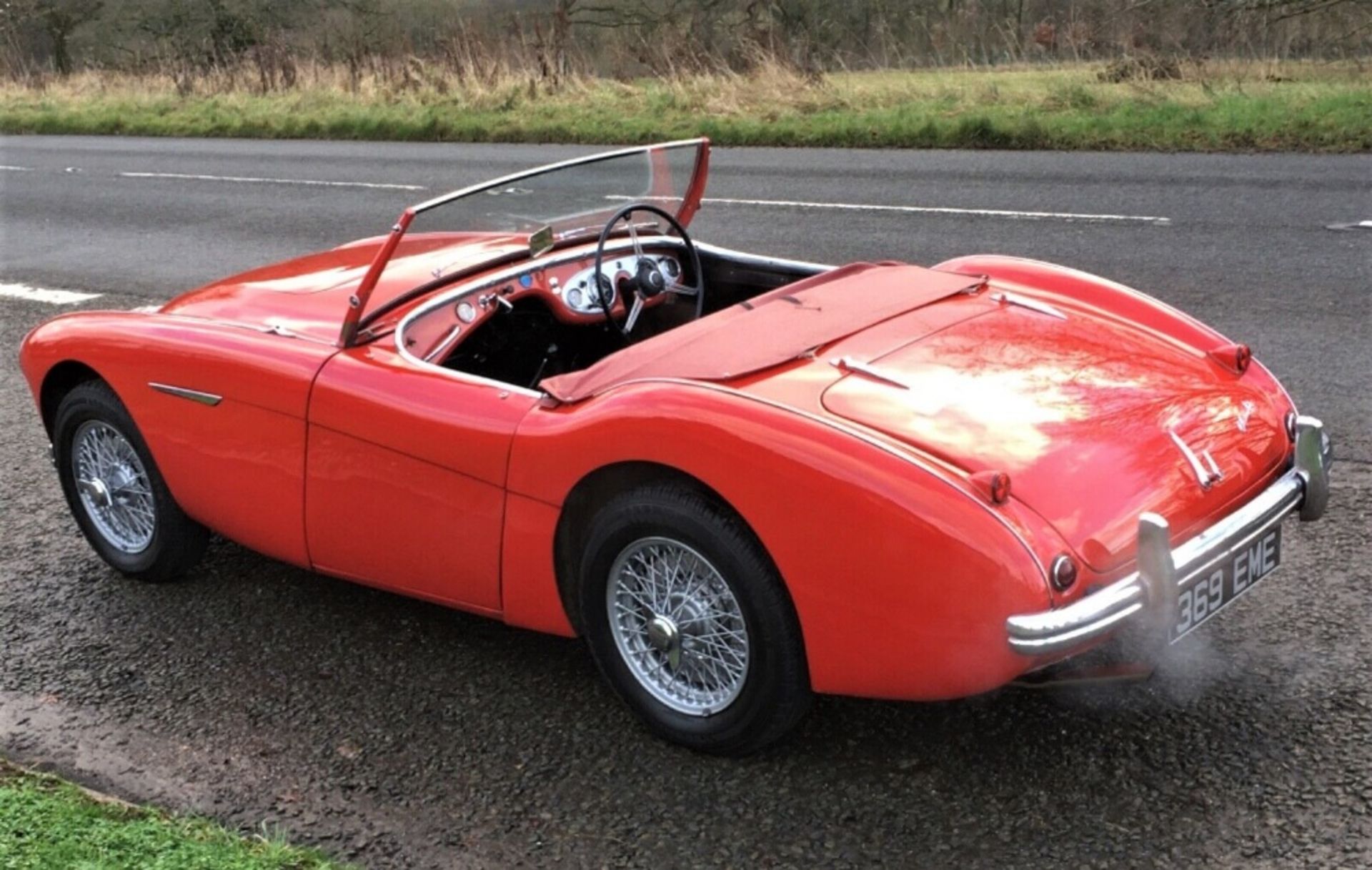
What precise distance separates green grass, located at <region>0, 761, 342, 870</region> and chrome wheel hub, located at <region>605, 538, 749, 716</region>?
0.87 m

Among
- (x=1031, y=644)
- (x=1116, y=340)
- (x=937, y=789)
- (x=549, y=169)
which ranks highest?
(x=549, y=169)

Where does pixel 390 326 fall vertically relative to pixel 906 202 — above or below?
above

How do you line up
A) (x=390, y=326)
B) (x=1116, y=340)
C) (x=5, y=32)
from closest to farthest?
(x=1116, y=340) → (x=390, y=326) → (x=5, y=32)

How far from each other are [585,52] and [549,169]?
18.4 m

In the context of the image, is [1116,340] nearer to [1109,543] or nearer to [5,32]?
[1109,543]

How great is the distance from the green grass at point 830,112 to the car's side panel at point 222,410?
10.4 meters

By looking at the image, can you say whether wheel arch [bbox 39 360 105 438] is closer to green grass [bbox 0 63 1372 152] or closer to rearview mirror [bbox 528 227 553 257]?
rearview mirror [bbox 528 227 553 257]

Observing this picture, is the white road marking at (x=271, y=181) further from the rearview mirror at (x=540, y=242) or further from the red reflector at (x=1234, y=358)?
the red reflector at (x=1234, y=358)

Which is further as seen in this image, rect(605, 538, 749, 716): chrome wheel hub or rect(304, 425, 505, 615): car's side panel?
rect(304, 425, 505, 615): car's side panel

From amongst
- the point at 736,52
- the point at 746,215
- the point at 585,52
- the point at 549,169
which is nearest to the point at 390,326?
the point at 549,169

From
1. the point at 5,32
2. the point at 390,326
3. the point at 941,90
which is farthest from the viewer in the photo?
the point at 5,32

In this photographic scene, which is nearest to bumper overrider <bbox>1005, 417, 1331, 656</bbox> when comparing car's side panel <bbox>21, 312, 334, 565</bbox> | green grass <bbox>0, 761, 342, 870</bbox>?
green grass <bbox>0, 761, 342, 870</bbox>

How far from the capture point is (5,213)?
13.7 meters

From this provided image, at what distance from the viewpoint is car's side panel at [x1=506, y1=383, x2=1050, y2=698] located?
2.90 m
